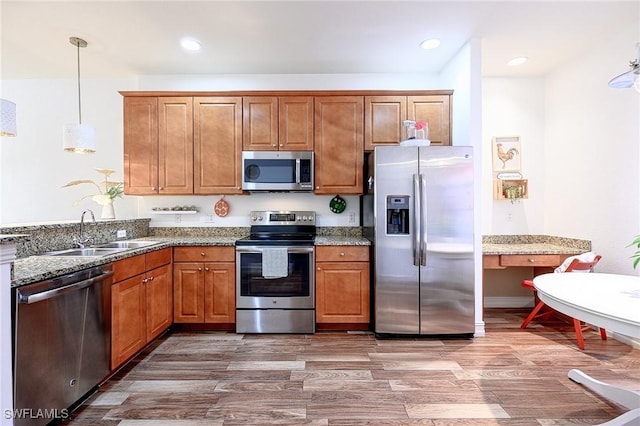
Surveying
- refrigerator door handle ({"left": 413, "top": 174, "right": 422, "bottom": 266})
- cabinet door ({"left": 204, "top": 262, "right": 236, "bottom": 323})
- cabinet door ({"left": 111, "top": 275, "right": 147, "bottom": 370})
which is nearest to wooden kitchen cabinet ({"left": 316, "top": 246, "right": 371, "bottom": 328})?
refrigerator door handle ({"left": 413, "top": 174, "right": 422, "bottom": 266})

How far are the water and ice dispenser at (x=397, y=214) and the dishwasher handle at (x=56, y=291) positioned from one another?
2.26 metres

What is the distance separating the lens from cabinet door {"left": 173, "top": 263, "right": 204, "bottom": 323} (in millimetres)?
3090

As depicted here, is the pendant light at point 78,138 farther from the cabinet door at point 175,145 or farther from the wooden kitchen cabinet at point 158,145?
the cabinet door at point 175,145

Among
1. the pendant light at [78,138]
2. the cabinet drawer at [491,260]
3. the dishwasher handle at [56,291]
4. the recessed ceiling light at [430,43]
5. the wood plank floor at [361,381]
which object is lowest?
the wood plank floor at [361,381]

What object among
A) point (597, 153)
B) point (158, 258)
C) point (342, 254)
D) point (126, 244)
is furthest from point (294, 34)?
point (597, 153)


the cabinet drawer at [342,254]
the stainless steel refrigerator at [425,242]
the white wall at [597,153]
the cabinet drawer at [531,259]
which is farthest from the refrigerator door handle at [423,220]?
the white wall at [597,153]

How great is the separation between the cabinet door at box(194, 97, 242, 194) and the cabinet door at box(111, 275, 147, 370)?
1.28m

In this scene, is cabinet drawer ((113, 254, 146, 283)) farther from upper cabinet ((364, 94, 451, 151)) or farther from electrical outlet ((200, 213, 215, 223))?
upper cabinet ((364, 94, 451, 151))

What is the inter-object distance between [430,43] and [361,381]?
3.03m

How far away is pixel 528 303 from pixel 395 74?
3199mm

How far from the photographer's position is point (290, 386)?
217cm

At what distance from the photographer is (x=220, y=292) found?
3.09m

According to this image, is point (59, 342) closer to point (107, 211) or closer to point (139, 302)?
point (139, 302)

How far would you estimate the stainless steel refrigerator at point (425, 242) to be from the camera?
9.45 ft
